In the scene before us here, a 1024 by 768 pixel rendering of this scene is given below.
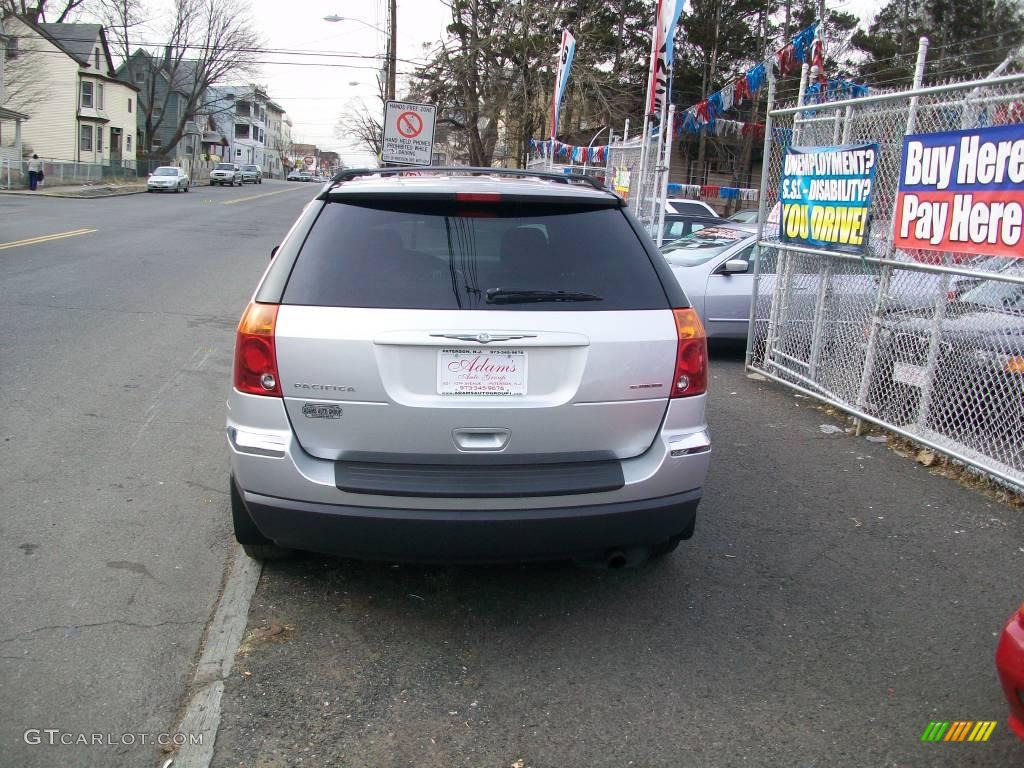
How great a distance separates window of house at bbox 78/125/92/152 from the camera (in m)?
54.0

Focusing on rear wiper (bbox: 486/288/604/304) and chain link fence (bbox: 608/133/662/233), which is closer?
rear wiper (bbox: 486/288/604/304)

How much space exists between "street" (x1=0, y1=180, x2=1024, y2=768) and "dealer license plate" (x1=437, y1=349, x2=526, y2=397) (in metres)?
1.03

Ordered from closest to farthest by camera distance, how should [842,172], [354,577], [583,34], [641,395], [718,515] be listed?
[641,395], [354,577], [718,515], [842,172], [583,34]

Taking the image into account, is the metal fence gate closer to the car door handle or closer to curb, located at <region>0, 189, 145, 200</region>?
the car door handle

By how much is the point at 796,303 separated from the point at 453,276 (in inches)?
219

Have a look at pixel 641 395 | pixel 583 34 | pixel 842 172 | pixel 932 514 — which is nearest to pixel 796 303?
pixel 842 172

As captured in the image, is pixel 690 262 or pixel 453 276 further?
pixel 690 262

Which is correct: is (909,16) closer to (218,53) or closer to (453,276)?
(453,276)

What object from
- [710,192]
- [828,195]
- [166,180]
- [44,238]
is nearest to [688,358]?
[828,195]

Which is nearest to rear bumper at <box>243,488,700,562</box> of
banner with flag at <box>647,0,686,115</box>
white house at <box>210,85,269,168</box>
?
banner with flag at <box>647,0,686,115</box>

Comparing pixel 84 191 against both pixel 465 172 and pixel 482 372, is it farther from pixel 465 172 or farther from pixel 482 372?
pixel 482 372

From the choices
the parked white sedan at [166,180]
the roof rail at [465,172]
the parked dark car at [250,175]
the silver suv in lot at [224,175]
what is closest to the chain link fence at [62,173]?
the parked white sedan at [166,180]

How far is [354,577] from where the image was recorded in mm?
3979

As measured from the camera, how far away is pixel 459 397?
324 cm
